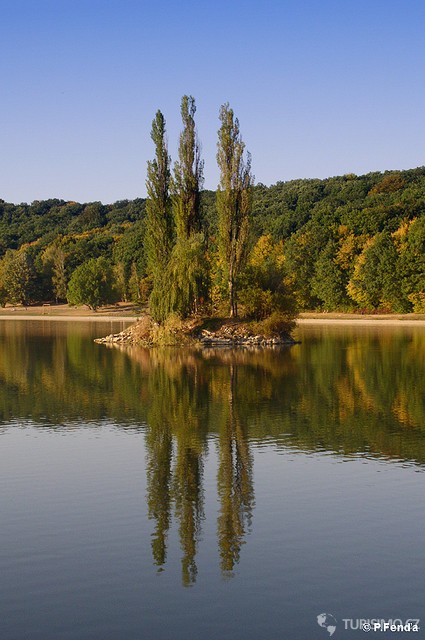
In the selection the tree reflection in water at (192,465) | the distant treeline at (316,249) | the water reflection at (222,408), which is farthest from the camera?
the distant treeline at (316,249)

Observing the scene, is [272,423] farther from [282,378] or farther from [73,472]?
[282,378]

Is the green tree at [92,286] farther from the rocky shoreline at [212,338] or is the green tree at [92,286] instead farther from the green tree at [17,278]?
the rocky shoreline at [212,338]

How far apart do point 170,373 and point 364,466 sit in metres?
20.0

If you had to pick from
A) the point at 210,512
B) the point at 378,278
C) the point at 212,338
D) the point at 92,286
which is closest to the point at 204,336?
the point at 212,338

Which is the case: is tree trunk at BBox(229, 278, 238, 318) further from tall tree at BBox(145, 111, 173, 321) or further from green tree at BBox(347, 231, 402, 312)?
green tree at BBox(347, 231, 402, 312)

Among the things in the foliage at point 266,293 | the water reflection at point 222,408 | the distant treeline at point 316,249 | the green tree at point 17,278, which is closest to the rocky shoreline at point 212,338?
the foliage at point 266,293

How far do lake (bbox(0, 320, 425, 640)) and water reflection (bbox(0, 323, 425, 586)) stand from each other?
2.9 inches

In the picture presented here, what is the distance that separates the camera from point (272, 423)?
22.0 meters

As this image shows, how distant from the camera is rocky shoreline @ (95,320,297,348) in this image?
179 ft

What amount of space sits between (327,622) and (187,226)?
47125 mm

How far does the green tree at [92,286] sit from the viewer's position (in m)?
103

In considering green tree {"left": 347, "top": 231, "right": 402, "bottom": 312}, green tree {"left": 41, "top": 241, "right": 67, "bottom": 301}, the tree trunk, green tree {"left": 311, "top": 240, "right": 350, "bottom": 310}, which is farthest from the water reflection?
green tree {"left": 41, "top": 241, "right": 67, "bottom": 301}

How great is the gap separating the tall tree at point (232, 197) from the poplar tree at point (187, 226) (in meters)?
1.59

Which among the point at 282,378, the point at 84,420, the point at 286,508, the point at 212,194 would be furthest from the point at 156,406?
the point at 212,194
